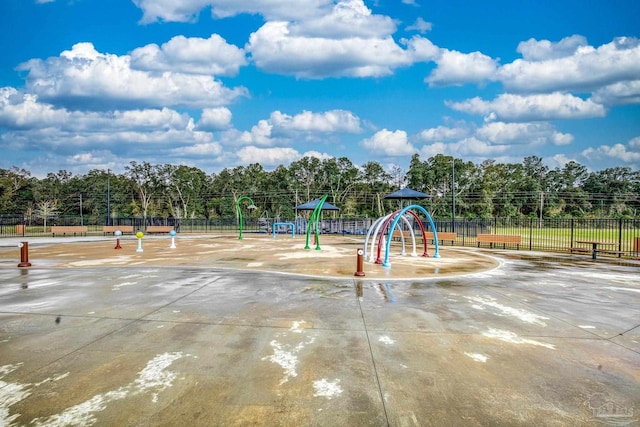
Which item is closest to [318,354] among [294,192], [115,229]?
[115,229]

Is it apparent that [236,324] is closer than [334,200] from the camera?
Yes

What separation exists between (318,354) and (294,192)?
219 feet

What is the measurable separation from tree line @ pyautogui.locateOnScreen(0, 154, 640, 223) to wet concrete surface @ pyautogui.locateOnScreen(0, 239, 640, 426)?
57880 millimetres

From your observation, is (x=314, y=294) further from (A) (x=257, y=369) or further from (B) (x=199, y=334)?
(A) (x=257, y=369)

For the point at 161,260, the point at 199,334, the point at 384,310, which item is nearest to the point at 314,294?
the point at 384,310

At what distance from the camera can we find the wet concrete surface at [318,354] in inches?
148

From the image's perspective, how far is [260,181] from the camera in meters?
77.4

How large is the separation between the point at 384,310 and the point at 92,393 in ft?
16.9

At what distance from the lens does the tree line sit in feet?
219

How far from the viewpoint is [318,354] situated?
5227 mm

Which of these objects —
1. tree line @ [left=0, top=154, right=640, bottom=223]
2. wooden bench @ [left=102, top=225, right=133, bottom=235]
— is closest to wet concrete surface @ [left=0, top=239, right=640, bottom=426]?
wooden bench @ [left=102, top=225, right=133, bottom=235]

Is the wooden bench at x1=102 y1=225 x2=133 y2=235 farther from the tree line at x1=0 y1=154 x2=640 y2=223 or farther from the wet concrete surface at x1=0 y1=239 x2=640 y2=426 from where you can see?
the tree line at x1=0 y1=154 x2=640 y2=223

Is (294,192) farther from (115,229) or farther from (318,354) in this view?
(318,354)

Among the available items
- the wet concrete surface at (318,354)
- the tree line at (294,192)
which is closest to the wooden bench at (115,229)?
the wet concrete surface at (318,354)
